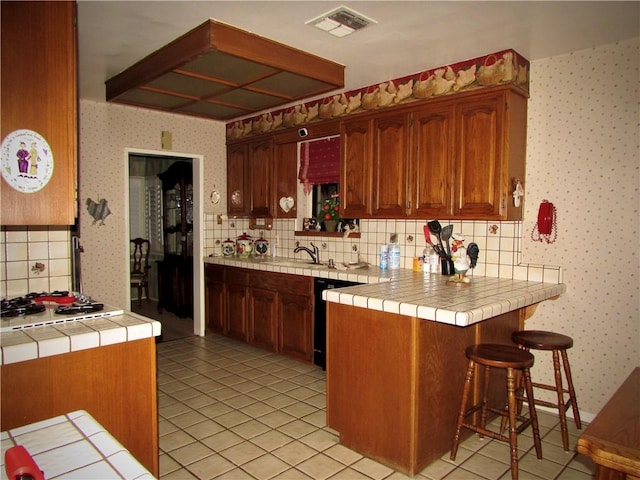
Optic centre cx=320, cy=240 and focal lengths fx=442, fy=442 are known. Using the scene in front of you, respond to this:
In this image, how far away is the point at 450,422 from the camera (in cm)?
252

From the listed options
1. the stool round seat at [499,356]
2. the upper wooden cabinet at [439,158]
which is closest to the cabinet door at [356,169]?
the upper wooden cabinet at [439,158]

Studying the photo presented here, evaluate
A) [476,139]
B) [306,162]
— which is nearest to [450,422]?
[476,139]

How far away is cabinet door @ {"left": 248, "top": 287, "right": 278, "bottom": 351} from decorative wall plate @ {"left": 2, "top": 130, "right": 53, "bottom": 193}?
300cm

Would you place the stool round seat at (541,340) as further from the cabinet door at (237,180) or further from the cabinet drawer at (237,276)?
the cabinet door at (237,180)

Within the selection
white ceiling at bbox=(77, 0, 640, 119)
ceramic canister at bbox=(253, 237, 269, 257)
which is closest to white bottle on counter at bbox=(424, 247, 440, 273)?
white ceiling at bbox=(77, 0, 640, 119)

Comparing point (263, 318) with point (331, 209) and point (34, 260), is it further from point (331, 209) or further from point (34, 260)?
point (34, 260)

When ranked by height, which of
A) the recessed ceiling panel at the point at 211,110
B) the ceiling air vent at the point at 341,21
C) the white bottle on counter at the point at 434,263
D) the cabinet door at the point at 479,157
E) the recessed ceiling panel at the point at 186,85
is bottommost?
the white bottle on counter at the point at 434,263

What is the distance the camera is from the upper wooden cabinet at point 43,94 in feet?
4.32

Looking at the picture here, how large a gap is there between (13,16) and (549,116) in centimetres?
309

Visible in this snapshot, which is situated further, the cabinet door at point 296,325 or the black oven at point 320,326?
the cabinet door at point 296,325

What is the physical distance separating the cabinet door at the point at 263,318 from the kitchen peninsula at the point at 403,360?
1.68 metres

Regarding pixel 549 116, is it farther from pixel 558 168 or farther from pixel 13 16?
pixel 13 16

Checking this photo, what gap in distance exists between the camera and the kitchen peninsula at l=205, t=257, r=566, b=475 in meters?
2.26

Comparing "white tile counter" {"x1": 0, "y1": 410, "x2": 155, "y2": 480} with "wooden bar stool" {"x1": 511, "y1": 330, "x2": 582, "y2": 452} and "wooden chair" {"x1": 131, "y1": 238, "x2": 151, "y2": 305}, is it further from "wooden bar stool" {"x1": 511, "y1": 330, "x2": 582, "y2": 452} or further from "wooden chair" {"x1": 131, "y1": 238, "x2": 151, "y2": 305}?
"wooden chair" {"x1": 131, "y1": 238, "x2": 151, "y2": 305}
